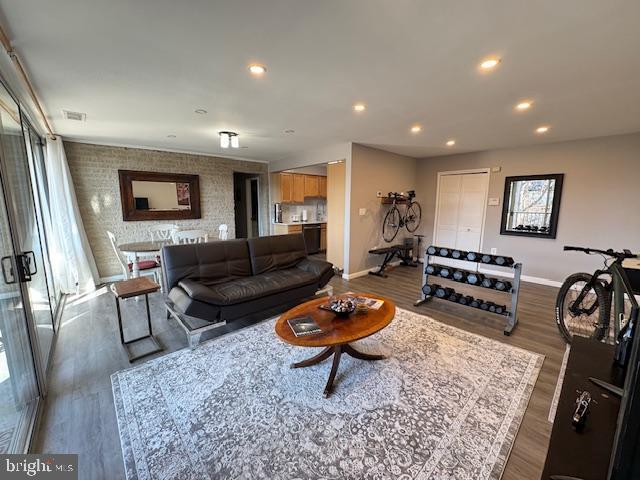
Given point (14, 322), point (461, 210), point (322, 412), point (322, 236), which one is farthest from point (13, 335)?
point (461, 210)

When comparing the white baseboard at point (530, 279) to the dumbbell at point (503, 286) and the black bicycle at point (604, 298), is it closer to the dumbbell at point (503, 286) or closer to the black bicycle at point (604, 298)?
the black bicycle at point (604, 298)

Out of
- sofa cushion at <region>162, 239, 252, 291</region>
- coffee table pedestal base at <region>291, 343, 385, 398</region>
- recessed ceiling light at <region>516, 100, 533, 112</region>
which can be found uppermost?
recessed ceiling light at <region>516, 100, 533, 112</region>

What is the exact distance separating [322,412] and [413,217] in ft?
16.9

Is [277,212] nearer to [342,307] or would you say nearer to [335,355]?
[342,307]

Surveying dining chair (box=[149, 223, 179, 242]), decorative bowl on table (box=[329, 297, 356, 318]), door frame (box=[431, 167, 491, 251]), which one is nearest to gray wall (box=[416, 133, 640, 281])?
Result: door frame (box=[431, 167, 491, 251])

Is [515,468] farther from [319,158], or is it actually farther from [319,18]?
[319,158]

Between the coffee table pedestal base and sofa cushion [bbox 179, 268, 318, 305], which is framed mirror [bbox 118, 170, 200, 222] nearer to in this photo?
sofa cushion [bbox 179, 268, 318, 305]

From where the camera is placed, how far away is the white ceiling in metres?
1.46

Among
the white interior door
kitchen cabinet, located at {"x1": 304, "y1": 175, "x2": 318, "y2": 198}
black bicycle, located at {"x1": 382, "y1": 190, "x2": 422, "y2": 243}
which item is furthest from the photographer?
kitchen cabinet, located at {"x1": 304, "y1": 175, "x2": 318, "y2": 198}

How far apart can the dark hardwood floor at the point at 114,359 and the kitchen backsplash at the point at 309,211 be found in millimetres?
3131

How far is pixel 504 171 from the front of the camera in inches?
194

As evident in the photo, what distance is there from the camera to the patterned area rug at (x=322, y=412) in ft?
4.72

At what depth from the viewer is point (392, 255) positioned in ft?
17.8

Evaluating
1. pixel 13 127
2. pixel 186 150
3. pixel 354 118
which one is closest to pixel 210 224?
pixel 186 150
